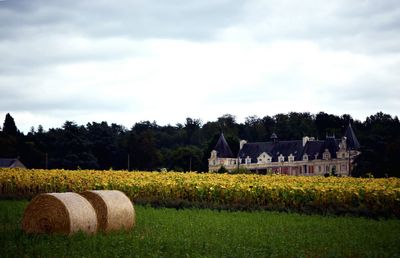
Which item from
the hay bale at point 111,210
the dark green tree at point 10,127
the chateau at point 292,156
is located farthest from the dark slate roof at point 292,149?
the hay bale at point 111,210

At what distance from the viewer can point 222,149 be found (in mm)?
114750

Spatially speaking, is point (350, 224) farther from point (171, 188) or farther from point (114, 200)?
point (171, 188)

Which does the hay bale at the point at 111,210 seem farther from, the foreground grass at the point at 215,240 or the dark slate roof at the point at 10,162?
the dark slate roof at the point at 10,162

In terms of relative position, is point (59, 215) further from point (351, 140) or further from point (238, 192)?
point (351, 140)

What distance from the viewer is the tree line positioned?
262 feet

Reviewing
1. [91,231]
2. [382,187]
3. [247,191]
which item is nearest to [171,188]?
[247,191]

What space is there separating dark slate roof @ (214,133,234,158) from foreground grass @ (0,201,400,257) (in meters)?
94.6

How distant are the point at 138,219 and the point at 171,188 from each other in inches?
394

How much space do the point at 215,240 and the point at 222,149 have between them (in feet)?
330

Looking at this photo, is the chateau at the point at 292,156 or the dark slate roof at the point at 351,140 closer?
the dark slate roof at the point at 351,140

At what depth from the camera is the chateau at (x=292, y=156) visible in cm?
10575

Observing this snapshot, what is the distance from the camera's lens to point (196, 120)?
509 ft

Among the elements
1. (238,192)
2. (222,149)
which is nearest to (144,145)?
(222,149)

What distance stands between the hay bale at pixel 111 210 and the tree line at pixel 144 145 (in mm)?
57408
